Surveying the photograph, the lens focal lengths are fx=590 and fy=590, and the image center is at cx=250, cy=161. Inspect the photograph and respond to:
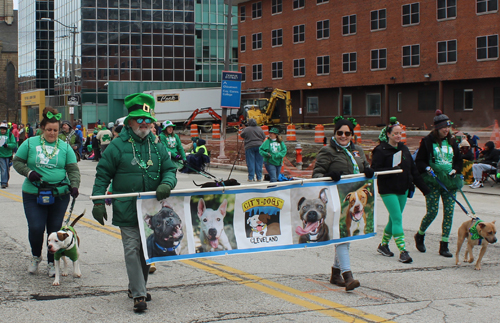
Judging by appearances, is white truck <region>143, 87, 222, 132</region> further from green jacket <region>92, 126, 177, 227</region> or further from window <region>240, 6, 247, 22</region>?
green jacket <region>92, 126, 177, 227</region>

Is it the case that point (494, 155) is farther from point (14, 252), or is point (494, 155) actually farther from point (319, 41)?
point (319, 41)

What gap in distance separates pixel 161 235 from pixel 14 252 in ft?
11.1

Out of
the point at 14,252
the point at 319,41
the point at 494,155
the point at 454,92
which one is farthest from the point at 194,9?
the point at 14,252

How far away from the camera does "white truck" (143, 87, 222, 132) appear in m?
50.0

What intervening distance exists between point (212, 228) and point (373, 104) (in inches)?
1694

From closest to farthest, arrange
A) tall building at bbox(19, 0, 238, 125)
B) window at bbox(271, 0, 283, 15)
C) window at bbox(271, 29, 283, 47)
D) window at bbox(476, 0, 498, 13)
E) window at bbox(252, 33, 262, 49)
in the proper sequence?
1. window at bbox(476, 0, 498, 13)
2. window at bbox(271, 0, 283, 15)
3. window at bbox(271, 29, 283, 47)
4. window at bbox(252, 33, 262, 49)
5. tall building at bbox(19, 0, 238, 125)

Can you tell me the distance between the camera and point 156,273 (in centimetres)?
689

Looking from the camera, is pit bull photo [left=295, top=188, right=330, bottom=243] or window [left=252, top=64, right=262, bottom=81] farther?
window [left=252, top=64, right=262, bottom=81]

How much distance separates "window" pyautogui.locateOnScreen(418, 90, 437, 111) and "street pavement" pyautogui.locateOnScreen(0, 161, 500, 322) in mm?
36763

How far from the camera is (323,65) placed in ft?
162

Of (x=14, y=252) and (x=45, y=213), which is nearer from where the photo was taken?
(x=45, y=213)

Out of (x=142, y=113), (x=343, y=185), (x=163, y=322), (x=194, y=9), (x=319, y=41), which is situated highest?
(x=194, y=9)

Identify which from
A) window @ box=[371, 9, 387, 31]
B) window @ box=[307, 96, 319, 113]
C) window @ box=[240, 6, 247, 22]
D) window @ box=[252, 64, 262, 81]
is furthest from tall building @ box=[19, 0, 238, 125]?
window @ box=[371, 9, 387, 31]

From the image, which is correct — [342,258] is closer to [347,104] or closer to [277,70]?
[347,104]
